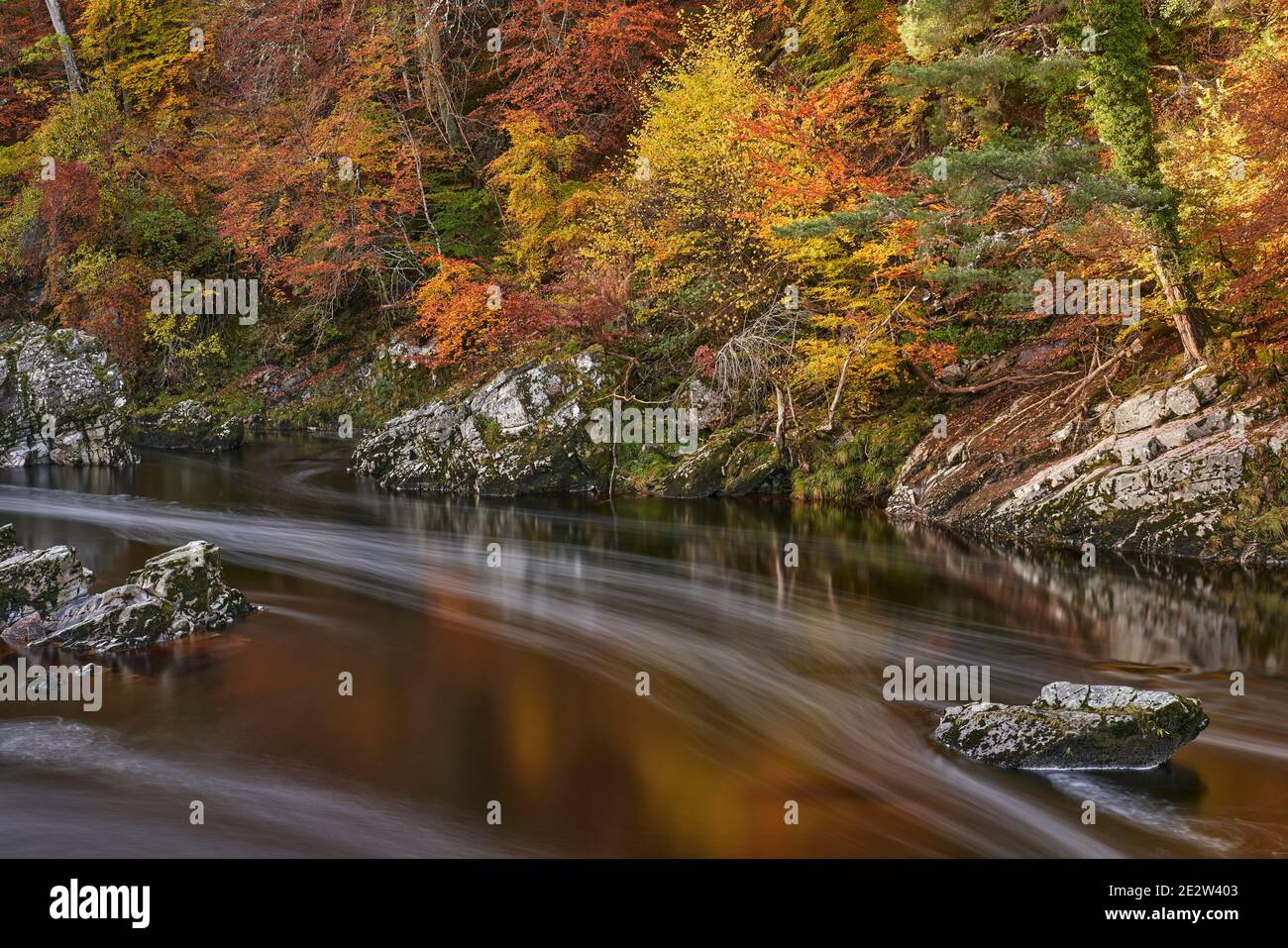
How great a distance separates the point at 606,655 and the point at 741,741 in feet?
7.65

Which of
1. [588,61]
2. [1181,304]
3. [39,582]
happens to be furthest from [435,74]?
[39,582]

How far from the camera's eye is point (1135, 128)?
12438 millimetres

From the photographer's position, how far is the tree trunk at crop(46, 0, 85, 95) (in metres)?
28.5

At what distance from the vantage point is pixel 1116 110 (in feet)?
41.2

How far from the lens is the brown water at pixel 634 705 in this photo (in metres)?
5.49

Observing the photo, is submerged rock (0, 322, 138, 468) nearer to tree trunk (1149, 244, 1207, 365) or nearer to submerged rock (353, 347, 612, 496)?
submerged rock (353, 347, 612, 496)

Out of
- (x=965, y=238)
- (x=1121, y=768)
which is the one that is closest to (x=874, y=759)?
(x=1121, y=768)

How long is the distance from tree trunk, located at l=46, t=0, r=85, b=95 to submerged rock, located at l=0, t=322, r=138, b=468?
11.4 meters

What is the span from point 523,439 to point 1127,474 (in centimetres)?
980

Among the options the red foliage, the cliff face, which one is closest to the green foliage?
the cliff face

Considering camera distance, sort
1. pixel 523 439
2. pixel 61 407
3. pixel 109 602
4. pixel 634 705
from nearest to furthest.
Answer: pixel 634 705, pixel 109 602, pixel 523 439, pixel 61 407

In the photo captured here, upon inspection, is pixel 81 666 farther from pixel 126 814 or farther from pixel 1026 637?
pixel 1026 637

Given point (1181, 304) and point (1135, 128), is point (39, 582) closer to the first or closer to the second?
point (1181, 304)

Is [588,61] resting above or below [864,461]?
above
